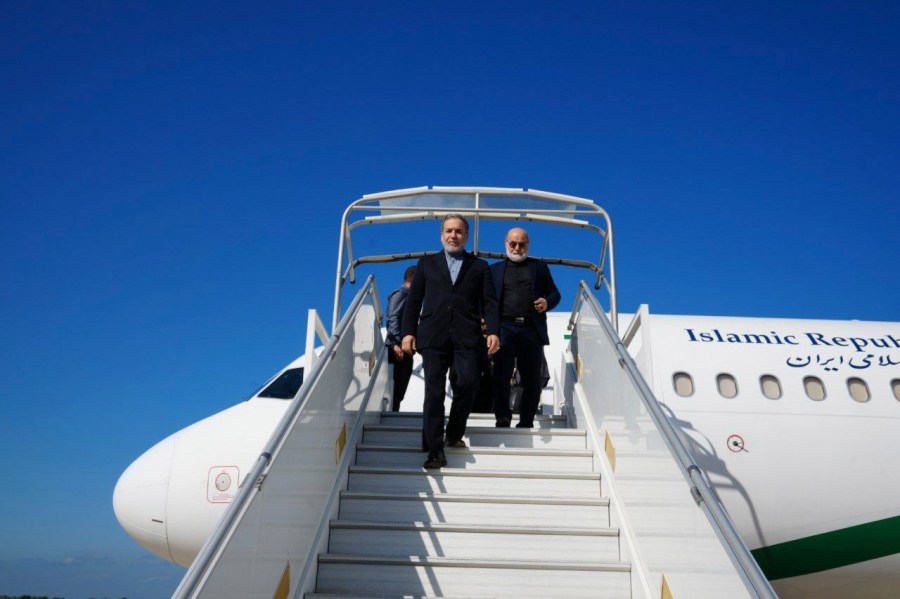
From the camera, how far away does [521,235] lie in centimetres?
610

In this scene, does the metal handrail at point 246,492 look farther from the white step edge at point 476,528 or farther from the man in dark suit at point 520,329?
the man in dark suit at point 520,329

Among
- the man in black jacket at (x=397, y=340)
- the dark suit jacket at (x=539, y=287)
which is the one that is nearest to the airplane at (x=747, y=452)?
the man in black jacket at (x=397, y=340)

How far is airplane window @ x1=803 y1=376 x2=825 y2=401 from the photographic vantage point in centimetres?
743

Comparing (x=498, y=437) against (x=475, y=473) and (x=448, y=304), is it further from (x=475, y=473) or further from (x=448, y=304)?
(x=448, y=304)

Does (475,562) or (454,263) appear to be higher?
(454,263)

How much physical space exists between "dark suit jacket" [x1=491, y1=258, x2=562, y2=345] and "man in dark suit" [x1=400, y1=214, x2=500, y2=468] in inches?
23.1

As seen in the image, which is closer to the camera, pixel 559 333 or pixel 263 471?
pixel 263 471

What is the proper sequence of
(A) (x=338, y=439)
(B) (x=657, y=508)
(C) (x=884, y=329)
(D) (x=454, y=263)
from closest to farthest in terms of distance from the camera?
1. (B) (x=657, y=508)
2. (A) (x=338, y=439)
3. (D) (x=454, y=263)
4. (C) (x=884, y=329)

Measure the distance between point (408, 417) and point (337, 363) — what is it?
1542 mm

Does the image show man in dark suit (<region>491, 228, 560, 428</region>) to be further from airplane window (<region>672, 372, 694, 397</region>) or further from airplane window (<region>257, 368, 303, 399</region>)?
airplane window (<region>257, 368, 303, 399</region>)

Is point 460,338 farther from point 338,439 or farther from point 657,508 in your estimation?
point 657,508

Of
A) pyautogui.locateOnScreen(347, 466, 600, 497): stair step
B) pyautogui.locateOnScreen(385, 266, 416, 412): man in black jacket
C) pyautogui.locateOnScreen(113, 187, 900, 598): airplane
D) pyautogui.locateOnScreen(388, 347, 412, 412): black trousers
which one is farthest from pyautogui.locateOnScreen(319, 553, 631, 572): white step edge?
pyautogui.locateOnScreen(388, 347, 412, 412): black trousers

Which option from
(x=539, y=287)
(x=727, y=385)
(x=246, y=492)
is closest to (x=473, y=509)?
(x=246, y=492)

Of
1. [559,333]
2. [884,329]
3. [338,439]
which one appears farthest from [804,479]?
[338,439]
